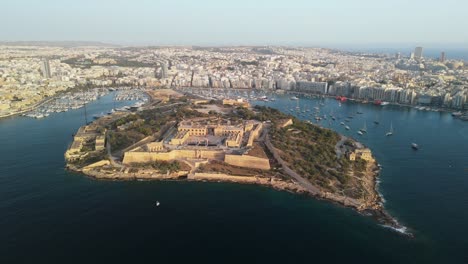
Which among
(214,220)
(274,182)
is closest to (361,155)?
(274,182)

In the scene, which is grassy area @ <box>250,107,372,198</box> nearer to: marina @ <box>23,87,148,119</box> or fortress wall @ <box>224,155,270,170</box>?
fortress wall @ <box>224,155,270,170</box>

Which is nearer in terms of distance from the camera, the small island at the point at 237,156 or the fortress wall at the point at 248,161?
the small island at the point at 237,156

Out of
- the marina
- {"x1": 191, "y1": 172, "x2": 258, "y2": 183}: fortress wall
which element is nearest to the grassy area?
{"x1": 191, "y1": 172, "x2": 258, "y2": 183}: fortress wall

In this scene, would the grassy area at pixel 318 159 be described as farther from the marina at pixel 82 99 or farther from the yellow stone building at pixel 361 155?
the marina at pixel 82 99

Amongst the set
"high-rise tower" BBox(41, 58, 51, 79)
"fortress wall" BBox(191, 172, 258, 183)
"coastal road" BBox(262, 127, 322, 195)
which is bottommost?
"fortress wall" BBox(191, 172, 258, 183)

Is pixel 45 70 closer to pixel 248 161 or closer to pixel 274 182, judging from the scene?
pixel 248 161


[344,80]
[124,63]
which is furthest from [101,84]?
[344,80]

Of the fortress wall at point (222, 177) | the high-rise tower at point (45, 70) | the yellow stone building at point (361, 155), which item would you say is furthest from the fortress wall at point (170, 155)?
the high-rise tower at point (45, 70)

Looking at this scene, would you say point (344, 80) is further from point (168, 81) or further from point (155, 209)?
point (155, 209)
